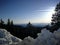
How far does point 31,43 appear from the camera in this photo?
2570mm

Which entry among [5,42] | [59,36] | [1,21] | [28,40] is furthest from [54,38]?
[1,21]

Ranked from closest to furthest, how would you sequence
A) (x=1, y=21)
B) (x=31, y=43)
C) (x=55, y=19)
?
(x=31, y=43)
(x=55, y=19)
(x=1, y=21)

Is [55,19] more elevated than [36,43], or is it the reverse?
[36,43]

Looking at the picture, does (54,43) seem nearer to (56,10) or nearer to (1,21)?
(56,10)

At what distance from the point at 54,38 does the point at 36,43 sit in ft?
0.92

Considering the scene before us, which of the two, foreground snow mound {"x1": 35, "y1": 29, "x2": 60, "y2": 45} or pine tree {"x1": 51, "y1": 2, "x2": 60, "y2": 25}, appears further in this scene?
pine tree {"x1": 51, "y1": 2, "x2": 60, "y2": 25}

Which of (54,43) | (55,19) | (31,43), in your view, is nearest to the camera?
(54,43)

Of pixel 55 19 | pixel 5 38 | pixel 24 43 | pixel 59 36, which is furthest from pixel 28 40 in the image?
pixel 55 19

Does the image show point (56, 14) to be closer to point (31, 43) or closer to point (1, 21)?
point (1, 21)

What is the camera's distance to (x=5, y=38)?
3244 mm

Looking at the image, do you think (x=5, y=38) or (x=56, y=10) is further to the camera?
(x=56, y=10)

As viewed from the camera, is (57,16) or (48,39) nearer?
(48,39)

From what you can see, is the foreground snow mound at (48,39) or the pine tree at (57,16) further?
the pine tree at (57,16)

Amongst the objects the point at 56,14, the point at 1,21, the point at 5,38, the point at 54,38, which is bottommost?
the point at 1,21
